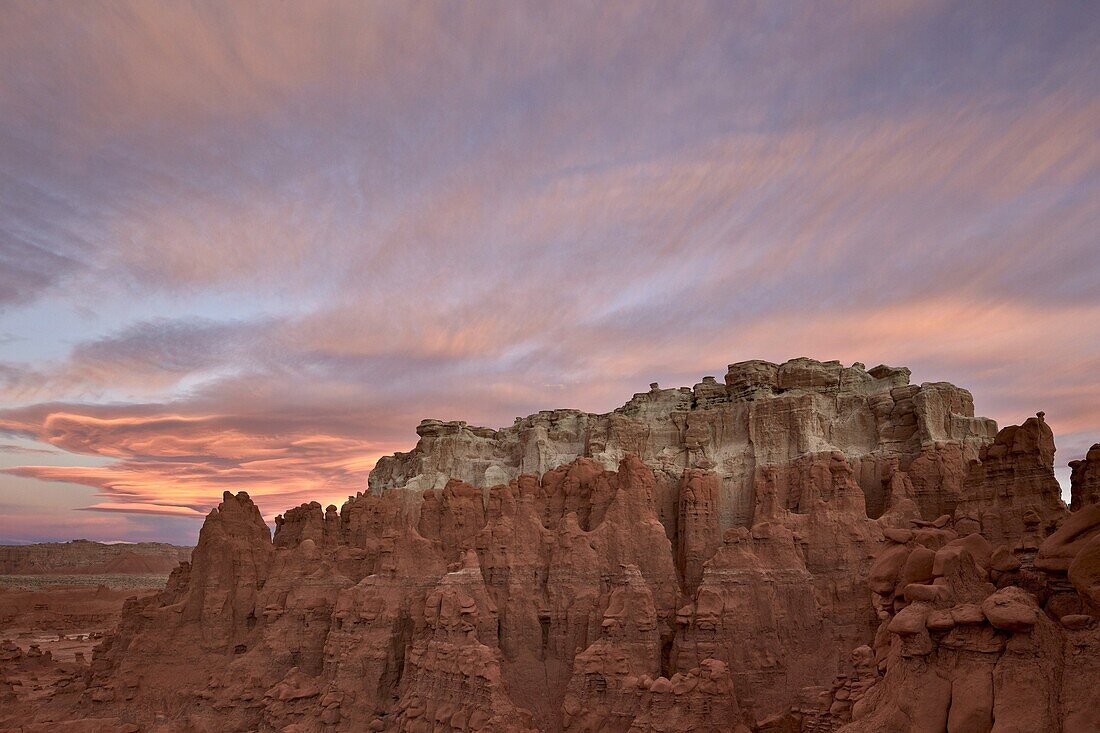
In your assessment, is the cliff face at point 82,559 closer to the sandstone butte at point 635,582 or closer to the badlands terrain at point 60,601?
the badlands terrain at point 60,601

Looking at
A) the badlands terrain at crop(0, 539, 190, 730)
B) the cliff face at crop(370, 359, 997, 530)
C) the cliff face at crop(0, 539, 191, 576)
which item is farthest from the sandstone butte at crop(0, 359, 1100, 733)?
the cliff face at crop(0, 539, 191, 576)

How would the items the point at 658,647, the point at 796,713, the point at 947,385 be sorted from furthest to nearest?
the point at 947,385 → the point at 658,647 → the point at 796,713

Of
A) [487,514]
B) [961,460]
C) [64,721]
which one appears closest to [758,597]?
[961,460]

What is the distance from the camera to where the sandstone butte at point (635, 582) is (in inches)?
988

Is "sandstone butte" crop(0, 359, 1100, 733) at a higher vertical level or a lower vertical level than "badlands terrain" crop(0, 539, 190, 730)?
higher

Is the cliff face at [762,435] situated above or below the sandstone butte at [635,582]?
above

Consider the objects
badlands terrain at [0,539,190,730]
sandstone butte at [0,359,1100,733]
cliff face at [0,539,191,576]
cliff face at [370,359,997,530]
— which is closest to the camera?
sandstone butte at [0,359,1100,733]

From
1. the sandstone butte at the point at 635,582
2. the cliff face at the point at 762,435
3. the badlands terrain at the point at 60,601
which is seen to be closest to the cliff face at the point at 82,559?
the badlands terrain at the point at 60,601

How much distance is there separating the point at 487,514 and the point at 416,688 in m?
14.1

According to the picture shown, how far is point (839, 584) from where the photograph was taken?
3147 cm

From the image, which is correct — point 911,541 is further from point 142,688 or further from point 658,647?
point 142,688

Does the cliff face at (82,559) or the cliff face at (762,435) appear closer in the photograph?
the cliff face at (762,435)

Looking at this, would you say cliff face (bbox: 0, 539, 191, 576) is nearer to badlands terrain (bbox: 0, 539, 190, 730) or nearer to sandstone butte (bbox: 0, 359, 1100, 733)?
badlands terrain (bbox: 0, 539, 190, 730)

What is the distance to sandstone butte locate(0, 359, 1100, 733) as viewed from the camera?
25.1 meters
